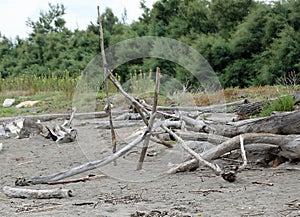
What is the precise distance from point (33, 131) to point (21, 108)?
679cm

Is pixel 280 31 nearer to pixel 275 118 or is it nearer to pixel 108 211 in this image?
pixel 275 118

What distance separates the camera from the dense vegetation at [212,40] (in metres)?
17.2

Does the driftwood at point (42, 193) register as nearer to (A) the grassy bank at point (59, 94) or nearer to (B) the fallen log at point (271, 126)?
(B) the fallen log at point (271, 126)

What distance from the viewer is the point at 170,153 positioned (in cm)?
538

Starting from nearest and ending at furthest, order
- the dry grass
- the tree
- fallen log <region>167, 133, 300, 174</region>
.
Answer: fallen log <region>167, 133, 300, 174</region> → the dry grass → the tree

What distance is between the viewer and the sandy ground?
294 cm

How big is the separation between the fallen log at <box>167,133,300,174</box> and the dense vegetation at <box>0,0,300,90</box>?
21.8 feet

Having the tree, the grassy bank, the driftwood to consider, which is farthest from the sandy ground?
the tree

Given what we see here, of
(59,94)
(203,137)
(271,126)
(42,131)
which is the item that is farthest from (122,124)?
(59,94)

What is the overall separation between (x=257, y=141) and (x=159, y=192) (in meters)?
1.13

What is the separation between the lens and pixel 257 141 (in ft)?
13.7

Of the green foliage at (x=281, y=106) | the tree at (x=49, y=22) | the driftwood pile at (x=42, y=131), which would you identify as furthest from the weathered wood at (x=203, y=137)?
the tree at (x=49, y=22)

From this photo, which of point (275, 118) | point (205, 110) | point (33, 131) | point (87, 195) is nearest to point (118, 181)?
point (87, 195)

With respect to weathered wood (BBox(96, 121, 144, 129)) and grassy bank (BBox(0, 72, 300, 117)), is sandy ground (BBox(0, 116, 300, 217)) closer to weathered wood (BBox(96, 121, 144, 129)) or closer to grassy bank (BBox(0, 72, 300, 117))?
weathered wood (BBox(96, 121, 144, 129))
